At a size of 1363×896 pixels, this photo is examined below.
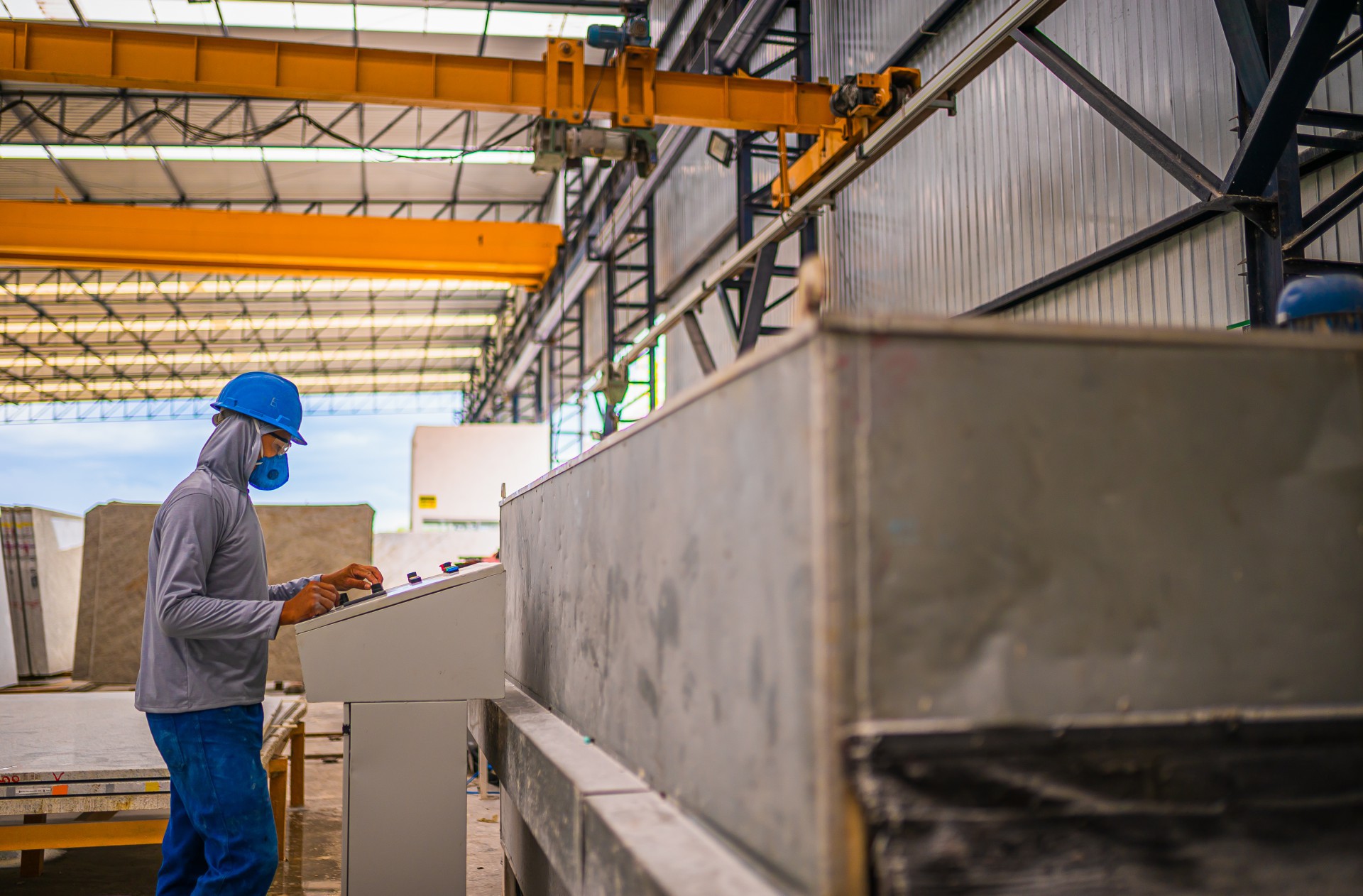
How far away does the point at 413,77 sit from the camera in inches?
302

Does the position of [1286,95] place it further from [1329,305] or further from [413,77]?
[413,77]

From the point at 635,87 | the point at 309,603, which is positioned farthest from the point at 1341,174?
the point at 635,87

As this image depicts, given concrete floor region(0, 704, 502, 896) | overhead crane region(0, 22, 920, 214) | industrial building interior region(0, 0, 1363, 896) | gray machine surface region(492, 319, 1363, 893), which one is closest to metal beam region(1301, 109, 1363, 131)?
industrial building interior region(0, 0, 1363, 896)

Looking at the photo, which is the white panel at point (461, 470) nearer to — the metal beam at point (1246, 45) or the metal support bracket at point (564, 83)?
the metal support bracket at point (564, 83)

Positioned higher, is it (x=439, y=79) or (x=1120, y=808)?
(x=439, y=79)

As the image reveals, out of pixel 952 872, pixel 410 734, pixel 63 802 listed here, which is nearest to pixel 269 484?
pixel 410 734

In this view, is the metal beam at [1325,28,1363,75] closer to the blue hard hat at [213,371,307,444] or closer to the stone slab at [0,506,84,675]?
the blue hard hat at [213,371,307,444]

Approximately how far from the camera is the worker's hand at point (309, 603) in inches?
107

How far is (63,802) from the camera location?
3320 millimetres

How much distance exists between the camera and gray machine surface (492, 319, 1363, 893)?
42.3 inches

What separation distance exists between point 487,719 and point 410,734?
481mm

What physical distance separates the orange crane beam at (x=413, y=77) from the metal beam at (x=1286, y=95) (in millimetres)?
4249

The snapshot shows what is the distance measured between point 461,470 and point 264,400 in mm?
11594

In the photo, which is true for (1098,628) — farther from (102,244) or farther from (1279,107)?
(102,244)
